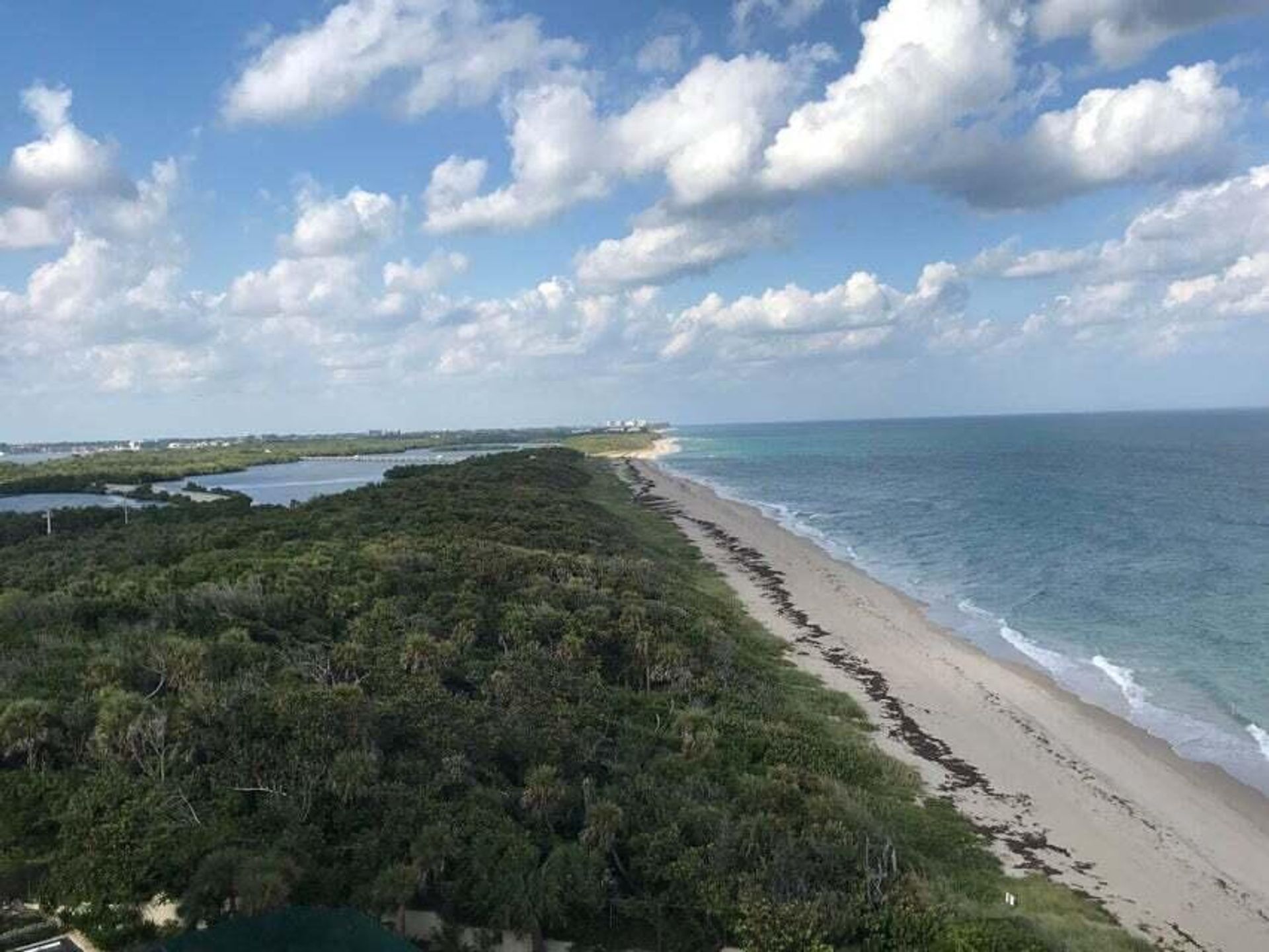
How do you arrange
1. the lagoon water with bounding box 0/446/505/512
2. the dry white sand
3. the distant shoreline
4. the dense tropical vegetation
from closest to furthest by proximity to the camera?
the dense tropical vegetation < the lagoon water with bounding box 0/446/505/512 < the distant shoreline < the dry white sand

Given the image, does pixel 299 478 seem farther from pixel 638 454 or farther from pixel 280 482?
pixel 638 454

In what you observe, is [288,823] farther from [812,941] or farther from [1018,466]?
[1018,466]

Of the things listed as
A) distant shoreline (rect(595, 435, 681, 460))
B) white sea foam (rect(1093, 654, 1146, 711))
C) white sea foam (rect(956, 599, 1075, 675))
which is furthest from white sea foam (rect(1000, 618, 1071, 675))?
distant shoreline (rect(595, 435, 681, 460))

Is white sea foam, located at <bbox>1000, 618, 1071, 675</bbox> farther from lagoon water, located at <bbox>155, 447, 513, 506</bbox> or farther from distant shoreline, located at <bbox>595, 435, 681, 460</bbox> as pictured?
distant shoreline, located at <bbox>595, 435, 681, 460</bbox>

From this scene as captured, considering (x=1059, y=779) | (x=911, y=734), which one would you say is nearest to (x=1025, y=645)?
(x=911, y=734)

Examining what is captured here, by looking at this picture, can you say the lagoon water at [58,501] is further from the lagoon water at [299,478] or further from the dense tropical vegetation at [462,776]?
the dense tropical vegetation at [462,776]

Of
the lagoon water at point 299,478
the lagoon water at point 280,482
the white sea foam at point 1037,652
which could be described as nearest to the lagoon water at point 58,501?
the lagoon water at point 280,482

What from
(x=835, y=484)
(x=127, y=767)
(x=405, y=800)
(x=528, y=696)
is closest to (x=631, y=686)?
(x=528, y=696)
